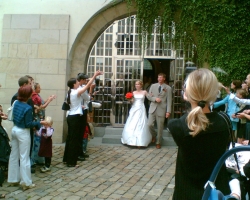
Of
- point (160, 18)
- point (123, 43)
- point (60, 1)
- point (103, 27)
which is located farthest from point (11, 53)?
point (160, 18)

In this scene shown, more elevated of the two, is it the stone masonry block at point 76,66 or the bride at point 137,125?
the stone masonry block at point 76,66

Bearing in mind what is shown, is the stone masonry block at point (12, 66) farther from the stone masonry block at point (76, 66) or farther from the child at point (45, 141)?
the child at point (45, 141)

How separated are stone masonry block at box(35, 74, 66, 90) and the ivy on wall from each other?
8.95 feet

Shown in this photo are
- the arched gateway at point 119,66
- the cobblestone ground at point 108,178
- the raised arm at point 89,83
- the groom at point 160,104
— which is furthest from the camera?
the arched gateway at point 119,66

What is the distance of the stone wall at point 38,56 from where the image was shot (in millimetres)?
9281

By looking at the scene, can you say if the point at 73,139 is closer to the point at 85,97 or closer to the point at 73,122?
the point at 73,122

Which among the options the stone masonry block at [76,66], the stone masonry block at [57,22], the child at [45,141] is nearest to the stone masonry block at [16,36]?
the stone masonry block at [57,22]

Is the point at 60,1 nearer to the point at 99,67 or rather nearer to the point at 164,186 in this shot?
the point at 99,67

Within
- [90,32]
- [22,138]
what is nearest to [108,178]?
[22,138]

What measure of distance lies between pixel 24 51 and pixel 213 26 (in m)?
5.14

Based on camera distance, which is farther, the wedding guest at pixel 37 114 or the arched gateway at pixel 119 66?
the arched gateway at pixel 119 66

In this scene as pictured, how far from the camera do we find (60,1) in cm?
940

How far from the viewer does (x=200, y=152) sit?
7.63ft

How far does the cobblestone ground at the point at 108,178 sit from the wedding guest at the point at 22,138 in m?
0.24
